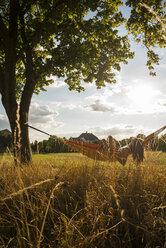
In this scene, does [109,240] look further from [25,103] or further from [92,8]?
[92,8]

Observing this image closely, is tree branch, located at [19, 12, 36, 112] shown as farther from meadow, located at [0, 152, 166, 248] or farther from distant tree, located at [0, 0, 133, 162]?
meadow, located at [0, 152, 166, 248]

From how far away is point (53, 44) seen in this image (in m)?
7.55

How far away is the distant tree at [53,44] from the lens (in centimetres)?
591

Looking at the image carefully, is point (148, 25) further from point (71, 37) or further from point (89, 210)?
point (89, 210)

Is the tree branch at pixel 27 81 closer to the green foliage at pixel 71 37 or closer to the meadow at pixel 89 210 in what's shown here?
the green foliage at pixel 71 37

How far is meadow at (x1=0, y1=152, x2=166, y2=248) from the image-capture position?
1.42m

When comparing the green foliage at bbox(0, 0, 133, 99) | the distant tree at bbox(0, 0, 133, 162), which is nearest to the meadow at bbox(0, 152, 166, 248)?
the distant tree at bbox(0, 0, 133, 162)

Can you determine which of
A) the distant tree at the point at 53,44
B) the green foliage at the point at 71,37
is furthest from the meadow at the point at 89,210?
the green foliage at the point at 71,37

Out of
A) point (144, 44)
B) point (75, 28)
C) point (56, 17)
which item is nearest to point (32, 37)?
point (56, 17)

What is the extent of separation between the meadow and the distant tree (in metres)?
3.17

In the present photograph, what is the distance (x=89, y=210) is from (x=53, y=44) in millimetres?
7205

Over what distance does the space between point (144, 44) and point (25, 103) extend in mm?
5046

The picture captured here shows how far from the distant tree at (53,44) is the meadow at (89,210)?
3.17 meters

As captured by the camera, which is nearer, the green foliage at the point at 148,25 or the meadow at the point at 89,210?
the meadow at the point at 89,210
